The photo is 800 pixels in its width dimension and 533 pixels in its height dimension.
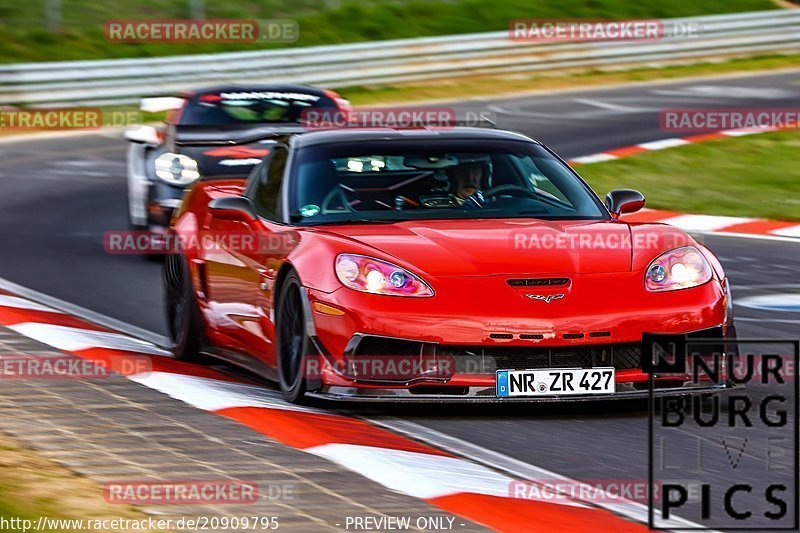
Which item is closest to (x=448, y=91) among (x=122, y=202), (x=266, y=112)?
(x=122, y=202)

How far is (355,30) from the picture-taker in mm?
33500

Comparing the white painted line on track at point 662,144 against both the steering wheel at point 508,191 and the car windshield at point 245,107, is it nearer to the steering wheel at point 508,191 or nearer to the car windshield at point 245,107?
the car windshield at point 245,107

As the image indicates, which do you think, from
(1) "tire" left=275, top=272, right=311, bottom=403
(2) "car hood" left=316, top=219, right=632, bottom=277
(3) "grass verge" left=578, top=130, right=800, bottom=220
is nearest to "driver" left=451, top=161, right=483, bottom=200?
(2) "car hood" left=316, top=219, right=632, bottom=277

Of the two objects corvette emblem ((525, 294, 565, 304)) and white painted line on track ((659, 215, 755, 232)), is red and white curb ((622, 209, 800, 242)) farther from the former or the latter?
corvette emblem ((525, 294, 565, 304))

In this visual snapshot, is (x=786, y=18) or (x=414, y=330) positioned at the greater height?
(x=786, y=18)

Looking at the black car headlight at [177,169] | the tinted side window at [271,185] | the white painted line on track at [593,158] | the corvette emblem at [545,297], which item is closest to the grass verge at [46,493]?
the corvette emblem at [545,297]

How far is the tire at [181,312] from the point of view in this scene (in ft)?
29.9

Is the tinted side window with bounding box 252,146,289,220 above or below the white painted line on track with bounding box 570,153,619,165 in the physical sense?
below

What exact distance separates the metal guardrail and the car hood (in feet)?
62.8

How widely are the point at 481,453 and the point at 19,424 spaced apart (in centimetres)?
181

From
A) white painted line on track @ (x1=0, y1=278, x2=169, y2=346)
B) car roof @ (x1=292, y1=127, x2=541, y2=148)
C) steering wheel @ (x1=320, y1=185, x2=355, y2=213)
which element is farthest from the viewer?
white painted line on track @ (x1=0, y1=278, x2=169, y2=346)

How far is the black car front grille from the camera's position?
7109 mm

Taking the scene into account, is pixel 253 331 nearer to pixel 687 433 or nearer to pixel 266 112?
pixel 687 433

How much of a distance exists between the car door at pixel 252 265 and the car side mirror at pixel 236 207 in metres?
0.03
